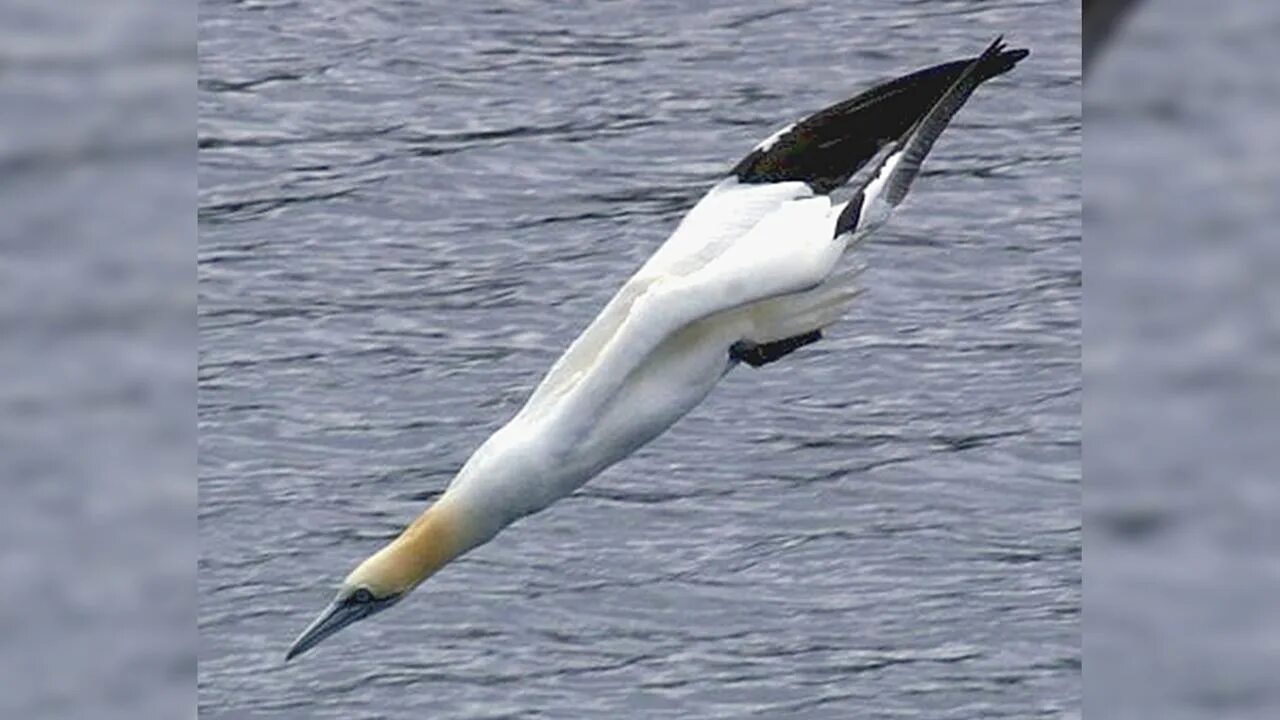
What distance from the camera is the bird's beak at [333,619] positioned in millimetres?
1650

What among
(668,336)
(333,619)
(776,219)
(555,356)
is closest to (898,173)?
(776,219)

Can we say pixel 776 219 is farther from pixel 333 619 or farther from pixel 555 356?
pixel 333 619

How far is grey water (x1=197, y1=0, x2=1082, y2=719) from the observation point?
183cm

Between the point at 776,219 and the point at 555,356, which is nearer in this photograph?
the point at 776,219

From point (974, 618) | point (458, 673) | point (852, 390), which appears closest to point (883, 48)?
point (852, 390)

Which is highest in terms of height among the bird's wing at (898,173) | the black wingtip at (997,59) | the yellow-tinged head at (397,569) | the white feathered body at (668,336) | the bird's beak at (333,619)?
the black wingtip at (997,59)

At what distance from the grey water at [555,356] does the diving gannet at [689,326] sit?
14 cm

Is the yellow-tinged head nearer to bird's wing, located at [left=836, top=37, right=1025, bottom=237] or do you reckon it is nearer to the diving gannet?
the diving gannet

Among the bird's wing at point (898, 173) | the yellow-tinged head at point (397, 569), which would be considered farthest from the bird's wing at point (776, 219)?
the yellow-tinged head at point (397, 569)

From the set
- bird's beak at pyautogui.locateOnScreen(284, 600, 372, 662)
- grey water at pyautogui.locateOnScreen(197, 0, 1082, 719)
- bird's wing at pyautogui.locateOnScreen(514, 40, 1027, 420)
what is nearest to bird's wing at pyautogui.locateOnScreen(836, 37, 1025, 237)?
bird's wing at pyautogui.locateOnScreen(514, 40, 1027, 420)

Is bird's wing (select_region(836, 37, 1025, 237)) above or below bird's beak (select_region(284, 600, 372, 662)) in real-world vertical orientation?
above

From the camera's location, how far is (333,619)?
5.43 ft

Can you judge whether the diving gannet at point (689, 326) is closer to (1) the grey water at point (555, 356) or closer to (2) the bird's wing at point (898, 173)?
(2) the bird's wing at point (898, 173)

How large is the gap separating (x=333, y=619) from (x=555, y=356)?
0.97 feet
